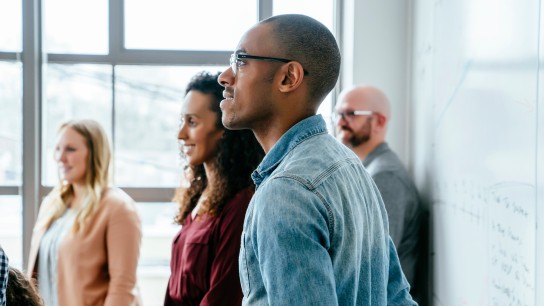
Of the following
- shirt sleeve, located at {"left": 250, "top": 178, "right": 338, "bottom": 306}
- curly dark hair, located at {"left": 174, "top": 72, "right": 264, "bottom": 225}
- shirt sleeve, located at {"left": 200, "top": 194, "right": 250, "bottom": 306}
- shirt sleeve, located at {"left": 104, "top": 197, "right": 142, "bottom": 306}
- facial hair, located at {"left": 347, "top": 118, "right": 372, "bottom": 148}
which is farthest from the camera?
facial hair, located at {"left": 347, "top": 118, "right": 372, "bottom": 148}

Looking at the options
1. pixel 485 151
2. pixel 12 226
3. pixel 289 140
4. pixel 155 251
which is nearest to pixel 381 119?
pixel 485 151

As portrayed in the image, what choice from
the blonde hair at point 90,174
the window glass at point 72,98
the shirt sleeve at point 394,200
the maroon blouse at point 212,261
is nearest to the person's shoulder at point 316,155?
the maroon blouse at point 212,261

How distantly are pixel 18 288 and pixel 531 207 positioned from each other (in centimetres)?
109

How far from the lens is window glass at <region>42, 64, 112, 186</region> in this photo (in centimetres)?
332

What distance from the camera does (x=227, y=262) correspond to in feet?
5.54

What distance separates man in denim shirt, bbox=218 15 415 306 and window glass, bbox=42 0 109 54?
2297 mm

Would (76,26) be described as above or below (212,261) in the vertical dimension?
above

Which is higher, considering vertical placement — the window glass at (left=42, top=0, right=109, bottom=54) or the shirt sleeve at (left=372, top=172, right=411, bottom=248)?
the window glass at (left=42, top=0, right=109, bottom=54)

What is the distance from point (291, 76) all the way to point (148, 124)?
91.4 inches

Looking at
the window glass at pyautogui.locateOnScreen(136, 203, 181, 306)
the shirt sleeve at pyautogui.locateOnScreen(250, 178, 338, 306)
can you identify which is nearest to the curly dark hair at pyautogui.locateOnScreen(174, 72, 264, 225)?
the shirt sleeve at pyautogui.locateOnScreen(250, 178, 338, 306)

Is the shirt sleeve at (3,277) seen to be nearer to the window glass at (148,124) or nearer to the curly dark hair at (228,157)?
the curly dark hair at (228,157)

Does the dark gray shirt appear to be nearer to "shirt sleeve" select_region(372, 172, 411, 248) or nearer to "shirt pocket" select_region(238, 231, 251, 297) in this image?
"shirt sleeve" select_region(372, 172, 411, 248)

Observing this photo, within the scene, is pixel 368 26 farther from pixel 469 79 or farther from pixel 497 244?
pixel 497 244

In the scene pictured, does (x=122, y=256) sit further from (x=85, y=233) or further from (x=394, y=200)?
(x=394, y=200)
